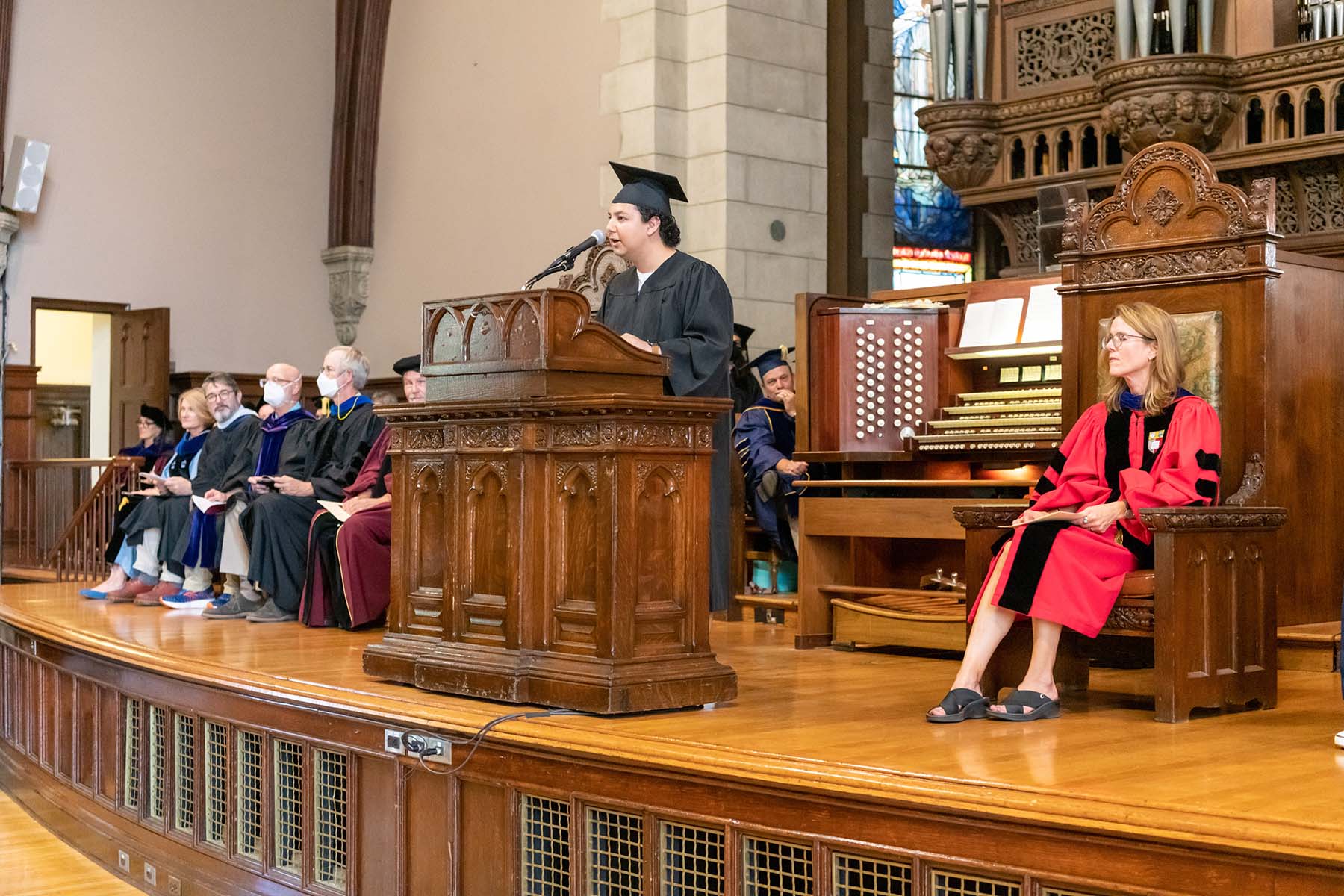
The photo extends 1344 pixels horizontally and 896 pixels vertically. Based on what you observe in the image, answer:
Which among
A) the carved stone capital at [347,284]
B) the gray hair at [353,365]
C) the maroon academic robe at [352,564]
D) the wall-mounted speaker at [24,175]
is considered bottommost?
the maroon academic robe at [352,564]

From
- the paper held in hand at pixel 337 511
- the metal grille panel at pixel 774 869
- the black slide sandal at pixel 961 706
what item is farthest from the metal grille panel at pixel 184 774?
the black slide sandal at pixel 961 706

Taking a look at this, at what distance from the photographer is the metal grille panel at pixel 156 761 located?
5199mm

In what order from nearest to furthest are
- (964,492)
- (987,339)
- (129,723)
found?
(129,723), (964,492), (987,339)

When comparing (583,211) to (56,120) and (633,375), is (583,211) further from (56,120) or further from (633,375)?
(633,375)

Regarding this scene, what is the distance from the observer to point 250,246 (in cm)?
1338

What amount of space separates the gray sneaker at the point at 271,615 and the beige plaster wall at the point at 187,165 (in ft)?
21.3

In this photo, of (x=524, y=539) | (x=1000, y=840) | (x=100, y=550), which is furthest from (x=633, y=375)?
(x=100, y=550)

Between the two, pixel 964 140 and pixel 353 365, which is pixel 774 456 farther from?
pixel 964 140

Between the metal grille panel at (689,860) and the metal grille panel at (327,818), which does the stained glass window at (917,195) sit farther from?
the metal grille panel at (689,860)

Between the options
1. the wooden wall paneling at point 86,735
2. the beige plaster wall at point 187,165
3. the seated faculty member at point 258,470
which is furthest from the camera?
the beige plaster wall at point 187,165

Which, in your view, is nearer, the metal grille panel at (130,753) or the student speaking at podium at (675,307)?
the student speaking at podium at (675,307)

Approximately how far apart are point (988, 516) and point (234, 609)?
393cm

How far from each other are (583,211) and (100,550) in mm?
3859

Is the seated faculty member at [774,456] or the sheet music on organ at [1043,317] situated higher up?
the sheet music on organ at [1043,317]
